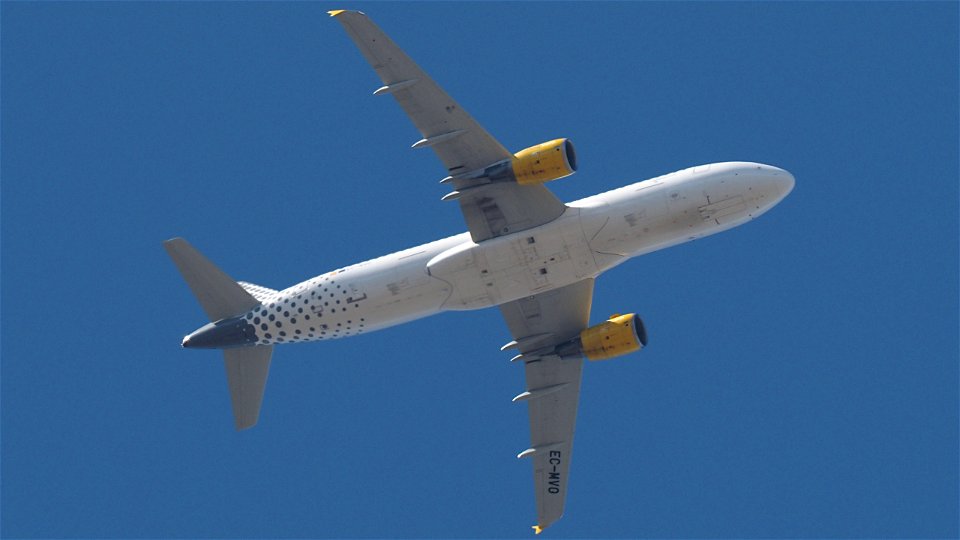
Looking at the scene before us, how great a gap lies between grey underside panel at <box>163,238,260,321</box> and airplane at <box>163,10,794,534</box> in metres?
0.04

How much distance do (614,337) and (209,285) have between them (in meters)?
18.1


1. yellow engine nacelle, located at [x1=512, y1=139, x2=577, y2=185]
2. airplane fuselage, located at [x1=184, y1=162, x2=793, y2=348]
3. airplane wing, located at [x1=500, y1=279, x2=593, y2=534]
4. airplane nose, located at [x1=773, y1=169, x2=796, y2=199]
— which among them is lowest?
airplane wing, located at [x1=500, y1=279, x2=593, y2=534]

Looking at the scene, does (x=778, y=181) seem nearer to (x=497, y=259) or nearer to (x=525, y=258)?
(x=525, y=258)

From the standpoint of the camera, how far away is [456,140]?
63219 millimetres

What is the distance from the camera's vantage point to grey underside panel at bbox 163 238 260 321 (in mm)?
67062

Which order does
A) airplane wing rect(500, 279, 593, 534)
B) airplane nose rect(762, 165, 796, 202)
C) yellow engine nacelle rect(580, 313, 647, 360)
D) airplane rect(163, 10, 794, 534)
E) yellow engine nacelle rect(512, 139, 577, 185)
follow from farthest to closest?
airplane wing rect(500, 279, 593, 534) → yellow engine nacelle rect(580, 313, 647, 360) → airplane nose rect(762, 165, 796, 202) → airplane rect(163, 10, 794, 534) → yellow engine nacelle rect(512, 139, 577, 185)

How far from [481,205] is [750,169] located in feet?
37.5

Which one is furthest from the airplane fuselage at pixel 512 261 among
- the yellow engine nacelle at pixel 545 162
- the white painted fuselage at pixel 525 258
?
the yellow engine nacelle at pixel 545 162

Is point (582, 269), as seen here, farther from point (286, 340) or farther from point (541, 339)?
point (286, 340)

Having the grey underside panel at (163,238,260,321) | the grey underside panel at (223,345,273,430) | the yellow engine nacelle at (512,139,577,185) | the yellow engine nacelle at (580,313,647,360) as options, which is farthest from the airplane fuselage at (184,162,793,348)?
the yellow engine nacelle at (580,313,647,360)

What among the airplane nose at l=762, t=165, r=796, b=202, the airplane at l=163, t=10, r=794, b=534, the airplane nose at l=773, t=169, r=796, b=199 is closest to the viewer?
the airplane at l=163, t=10, r=794, b=534

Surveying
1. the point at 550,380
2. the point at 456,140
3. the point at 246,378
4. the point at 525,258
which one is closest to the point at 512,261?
the point at 525,258

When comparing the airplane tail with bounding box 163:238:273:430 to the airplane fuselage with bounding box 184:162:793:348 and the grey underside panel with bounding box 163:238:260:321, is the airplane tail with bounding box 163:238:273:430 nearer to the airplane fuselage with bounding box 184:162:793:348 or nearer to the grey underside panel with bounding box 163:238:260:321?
the grey underside panel with bounding box 163:238:260:321

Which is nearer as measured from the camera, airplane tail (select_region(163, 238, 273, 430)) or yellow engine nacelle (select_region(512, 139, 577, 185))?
yellow engine nacelle (select_region(512, 139, 577, 185))
